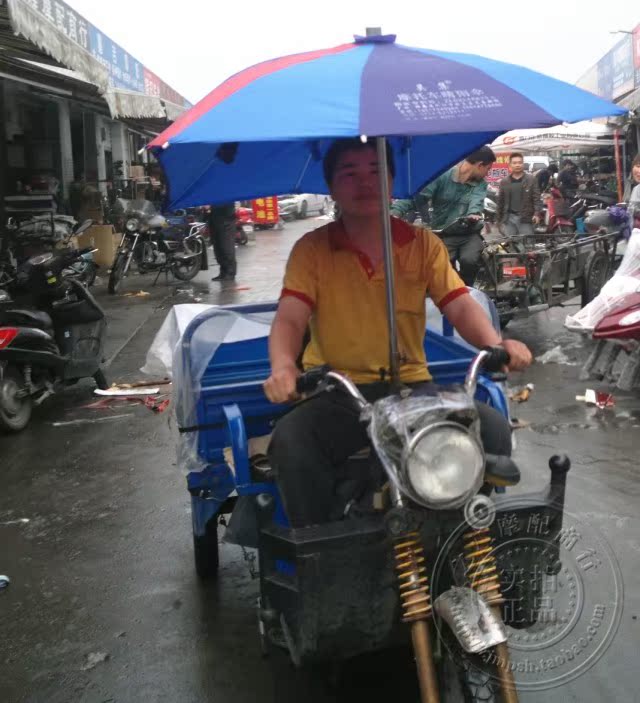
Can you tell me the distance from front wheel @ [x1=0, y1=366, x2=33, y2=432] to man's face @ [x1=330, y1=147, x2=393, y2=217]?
3.74 m

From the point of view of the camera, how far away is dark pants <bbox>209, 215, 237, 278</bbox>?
13070mm

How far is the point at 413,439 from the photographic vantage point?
196 centimetres

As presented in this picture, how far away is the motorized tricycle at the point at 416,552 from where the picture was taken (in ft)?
6.55

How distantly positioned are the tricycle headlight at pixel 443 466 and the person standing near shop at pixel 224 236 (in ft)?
37.0

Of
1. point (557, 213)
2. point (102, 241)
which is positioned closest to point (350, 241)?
point (102, 241)

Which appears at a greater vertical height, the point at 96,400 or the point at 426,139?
the point at 426,139

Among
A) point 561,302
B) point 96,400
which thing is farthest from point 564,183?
point 96,400

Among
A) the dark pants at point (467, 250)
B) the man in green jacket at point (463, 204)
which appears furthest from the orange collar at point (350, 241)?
the dark pants at point (467, 250)

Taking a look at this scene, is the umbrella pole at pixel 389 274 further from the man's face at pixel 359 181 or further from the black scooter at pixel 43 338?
the black scooter at pixel 43 338

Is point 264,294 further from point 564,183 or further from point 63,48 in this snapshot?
point 564,183

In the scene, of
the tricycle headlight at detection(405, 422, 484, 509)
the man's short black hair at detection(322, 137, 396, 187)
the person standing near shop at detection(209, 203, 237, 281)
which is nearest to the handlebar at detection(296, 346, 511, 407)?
the tricycle headlight at detection(405, 422, 484, 509)

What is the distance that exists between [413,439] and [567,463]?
0.61 m

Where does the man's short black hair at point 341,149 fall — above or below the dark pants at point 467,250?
above

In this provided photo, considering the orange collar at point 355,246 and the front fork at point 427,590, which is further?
the orange collar at point 355,246
